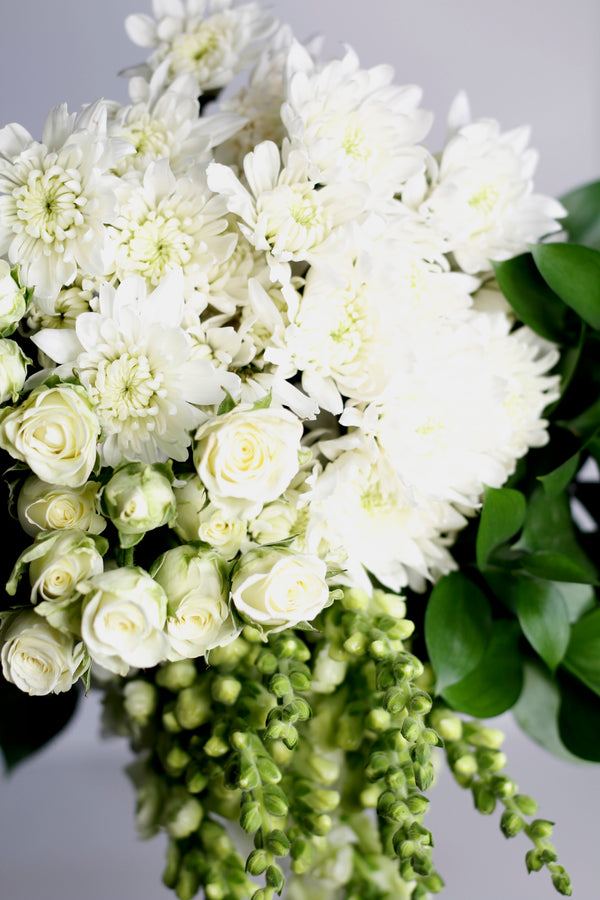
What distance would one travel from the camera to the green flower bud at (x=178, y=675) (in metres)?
0.48

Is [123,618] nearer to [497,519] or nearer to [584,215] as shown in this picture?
[497,519]

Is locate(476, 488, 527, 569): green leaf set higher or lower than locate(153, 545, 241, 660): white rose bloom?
lower

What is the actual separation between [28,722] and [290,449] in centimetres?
35

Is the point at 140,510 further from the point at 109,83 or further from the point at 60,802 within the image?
the point at 109,83

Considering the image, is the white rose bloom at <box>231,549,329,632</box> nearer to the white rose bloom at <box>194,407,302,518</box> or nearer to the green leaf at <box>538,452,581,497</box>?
the white rose bloom at <box>194,407,302,518</box>

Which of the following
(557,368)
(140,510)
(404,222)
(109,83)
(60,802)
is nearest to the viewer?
(140,510)

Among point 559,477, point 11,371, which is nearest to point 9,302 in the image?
point 11,371

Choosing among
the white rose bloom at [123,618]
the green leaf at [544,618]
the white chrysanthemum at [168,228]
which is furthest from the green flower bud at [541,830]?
the white chrysanthemum at [168,228]

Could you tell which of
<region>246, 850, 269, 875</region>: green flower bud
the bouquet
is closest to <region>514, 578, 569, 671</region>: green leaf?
the bouquet

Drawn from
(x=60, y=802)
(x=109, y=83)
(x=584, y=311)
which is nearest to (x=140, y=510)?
(x=584, y=311)

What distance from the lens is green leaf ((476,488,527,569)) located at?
1.56ft

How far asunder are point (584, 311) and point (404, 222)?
15cm

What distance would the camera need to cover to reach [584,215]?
585 mm

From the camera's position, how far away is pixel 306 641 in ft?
1.63
